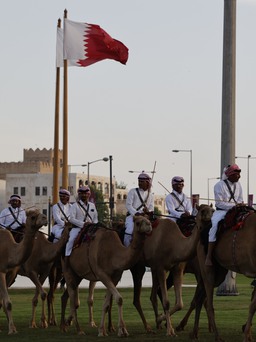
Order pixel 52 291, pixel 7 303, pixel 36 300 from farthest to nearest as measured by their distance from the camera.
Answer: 1. pixel 52 291
2. pixel 36 300
3. pixel 7 303

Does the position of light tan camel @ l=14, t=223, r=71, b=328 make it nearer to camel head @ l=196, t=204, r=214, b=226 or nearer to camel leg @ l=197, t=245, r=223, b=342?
camel leg @ l=197, t=245, r=223, b=342

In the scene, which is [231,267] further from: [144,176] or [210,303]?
[144,176]

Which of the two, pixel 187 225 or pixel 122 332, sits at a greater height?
pixel 187 225

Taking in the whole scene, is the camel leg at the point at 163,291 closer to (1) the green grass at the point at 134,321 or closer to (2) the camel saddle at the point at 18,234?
(1) the green grass at the point at 134,321

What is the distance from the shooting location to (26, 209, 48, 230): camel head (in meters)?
23.4

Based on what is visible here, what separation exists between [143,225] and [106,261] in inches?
76.5

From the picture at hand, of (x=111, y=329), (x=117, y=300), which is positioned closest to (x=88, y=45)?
(x=111, y=329)

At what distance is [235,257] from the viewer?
70.1 feet

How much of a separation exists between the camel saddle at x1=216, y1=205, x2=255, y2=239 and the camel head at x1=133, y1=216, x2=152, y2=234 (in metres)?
1.52

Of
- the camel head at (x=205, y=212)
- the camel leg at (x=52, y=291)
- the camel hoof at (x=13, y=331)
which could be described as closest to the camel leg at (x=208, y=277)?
the camel head at (x=205, y=212)

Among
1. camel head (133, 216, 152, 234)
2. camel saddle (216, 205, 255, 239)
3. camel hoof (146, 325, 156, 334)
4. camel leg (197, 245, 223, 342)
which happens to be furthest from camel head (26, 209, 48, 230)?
camel saddle (216, 205, 255, 239)

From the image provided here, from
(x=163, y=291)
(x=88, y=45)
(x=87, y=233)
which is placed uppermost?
(x=88, y=45)

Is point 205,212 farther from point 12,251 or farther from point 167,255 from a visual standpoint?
point 12,251

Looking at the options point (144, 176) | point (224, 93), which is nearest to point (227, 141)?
point (224, 93)
